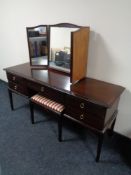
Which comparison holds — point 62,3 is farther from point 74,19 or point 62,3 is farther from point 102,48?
point 102,48

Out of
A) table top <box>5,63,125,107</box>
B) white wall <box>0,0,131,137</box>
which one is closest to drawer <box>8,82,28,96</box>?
table top <box>5,63,125,107</box>

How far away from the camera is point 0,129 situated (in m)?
1.93

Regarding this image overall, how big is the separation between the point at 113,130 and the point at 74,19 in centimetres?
131

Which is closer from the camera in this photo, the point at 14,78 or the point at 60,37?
the point at 60,37

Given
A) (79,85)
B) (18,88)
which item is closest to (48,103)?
(79,85)

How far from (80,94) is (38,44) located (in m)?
0.90

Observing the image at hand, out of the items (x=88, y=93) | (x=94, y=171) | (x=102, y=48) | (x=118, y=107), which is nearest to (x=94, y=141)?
(x=94, y=171)

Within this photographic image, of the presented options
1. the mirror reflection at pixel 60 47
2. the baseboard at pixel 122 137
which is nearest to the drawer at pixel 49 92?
the mirror reflection at pixel 60 47

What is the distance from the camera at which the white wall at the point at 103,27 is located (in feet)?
4.50

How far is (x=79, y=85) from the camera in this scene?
1555 mm

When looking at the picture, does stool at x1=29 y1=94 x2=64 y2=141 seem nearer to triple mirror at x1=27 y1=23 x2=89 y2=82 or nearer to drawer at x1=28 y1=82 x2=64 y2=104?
drawer at x1=28 y1=82 x2=64 y2=104

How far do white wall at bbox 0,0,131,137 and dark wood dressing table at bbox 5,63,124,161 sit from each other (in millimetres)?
126

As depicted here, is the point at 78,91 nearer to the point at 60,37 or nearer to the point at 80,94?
the point at 80,94

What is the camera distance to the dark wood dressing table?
4.33 ft
